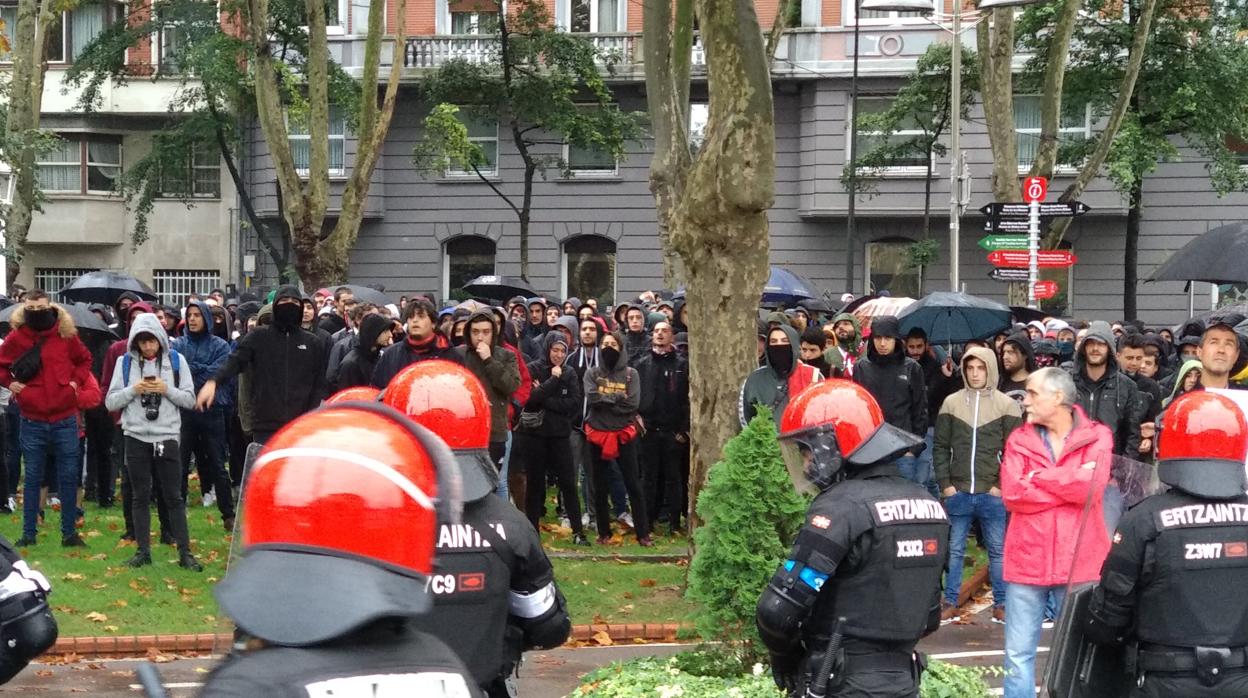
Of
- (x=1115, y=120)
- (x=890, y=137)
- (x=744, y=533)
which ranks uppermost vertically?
(x=890, y=137)

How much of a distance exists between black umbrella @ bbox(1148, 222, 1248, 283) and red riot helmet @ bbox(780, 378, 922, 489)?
32.9 ft

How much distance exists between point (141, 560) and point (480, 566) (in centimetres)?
784

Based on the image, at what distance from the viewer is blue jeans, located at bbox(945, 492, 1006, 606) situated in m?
11.5

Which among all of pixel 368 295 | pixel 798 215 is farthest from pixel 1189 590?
pixel 798 215

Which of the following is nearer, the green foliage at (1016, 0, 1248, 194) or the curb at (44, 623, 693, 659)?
the curb at (44, 623, 693, 659)

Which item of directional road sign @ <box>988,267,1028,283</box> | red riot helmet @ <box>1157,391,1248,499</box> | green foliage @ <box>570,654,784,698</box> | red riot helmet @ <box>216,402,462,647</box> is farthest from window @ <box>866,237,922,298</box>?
red riot helmet @ <box>216,402,462,647</box>

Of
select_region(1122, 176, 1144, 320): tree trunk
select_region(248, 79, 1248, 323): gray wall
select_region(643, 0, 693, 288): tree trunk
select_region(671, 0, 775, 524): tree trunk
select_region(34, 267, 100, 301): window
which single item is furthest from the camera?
select_region(34, 267, 100, 301): window

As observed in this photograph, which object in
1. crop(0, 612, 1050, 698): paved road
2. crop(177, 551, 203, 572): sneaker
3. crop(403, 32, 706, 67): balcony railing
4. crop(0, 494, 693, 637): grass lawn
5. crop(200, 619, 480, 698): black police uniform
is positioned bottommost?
crop(0, 612, 1050, 698): paved road

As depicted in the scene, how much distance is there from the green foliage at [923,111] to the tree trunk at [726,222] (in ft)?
74.0

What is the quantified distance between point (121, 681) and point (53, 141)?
644 inches

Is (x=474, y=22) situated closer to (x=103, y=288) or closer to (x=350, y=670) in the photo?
(x=103, y=288)

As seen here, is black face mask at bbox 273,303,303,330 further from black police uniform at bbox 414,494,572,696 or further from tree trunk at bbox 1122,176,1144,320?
tree trunk at bbox 1122,176,1144,320

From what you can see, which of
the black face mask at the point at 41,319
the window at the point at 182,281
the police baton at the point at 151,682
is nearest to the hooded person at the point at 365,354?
the black face mask at the point at 41,319

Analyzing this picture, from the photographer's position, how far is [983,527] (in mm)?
11820
